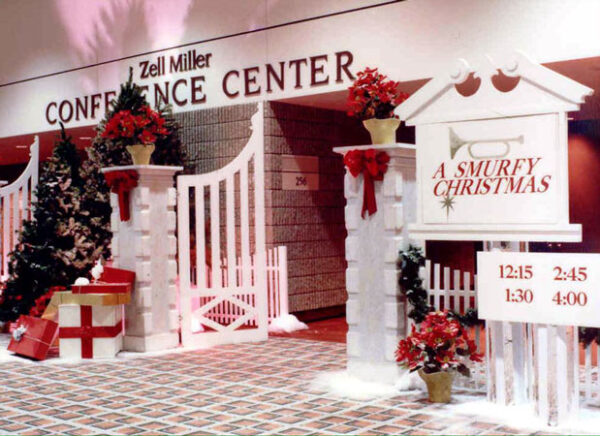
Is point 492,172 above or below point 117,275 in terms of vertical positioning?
above

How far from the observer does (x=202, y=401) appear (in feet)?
18.8

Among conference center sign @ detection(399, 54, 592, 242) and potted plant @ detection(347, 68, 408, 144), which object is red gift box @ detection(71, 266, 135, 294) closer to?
potted plant @ detection(347, 68, 408, 144)

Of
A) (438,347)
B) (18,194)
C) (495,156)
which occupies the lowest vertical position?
(438,347)

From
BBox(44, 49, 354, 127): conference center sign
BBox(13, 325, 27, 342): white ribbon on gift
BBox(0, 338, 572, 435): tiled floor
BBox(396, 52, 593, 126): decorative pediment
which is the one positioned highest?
BBox(44, 49, 354, 127): conference center sign

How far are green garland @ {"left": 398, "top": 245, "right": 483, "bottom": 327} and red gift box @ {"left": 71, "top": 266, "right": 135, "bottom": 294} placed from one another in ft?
9.08

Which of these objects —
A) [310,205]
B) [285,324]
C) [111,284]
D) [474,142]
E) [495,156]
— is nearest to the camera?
[495,156]

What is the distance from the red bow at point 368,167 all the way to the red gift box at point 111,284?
2.54 m

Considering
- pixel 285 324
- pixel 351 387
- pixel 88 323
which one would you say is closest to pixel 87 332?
pixel 88 323

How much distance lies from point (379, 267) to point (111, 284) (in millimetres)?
2648

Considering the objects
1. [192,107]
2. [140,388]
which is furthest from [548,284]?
[192,107]

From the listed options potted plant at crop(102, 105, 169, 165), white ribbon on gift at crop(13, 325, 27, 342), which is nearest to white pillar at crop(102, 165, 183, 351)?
potted plant at crop(102, 105, 169, 165)

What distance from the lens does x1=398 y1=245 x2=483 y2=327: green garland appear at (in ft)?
19.5

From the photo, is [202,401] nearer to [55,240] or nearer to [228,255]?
[228,255]

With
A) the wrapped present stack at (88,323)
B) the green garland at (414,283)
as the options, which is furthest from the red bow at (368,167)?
the wrapped present stack at (88,323)
